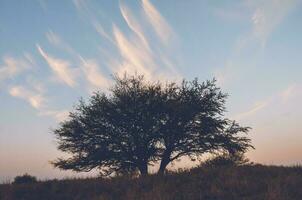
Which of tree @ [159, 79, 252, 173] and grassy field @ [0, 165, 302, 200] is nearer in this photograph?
grassy field @ [0, 165, 302, 200]

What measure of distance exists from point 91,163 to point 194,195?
23.1m

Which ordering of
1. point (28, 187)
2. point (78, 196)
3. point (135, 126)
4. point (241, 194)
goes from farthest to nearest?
point (135, 126), point (28, 187), point (78, 196), point (241, 194)

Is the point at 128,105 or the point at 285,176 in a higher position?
the point at 128,105

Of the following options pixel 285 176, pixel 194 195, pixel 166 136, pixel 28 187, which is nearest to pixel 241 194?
pixel 194 195

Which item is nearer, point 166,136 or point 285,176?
point 285,176

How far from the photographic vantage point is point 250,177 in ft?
66.4

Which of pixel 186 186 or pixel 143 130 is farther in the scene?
pixel 143 130

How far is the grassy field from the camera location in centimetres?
1789

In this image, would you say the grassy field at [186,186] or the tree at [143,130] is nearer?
the grassy field at [186,186]

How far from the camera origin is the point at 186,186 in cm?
1961

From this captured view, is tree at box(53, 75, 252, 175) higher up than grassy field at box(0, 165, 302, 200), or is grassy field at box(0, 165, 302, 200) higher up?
tree at box(53, 75, 252, 175)

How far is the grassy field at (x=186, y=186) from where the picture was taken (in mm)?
17891

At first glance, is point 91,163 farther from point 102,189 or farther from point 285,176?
point 285,176

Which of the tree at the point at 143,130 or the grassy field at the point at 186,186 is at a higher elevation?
the tree at the point at 143,130
